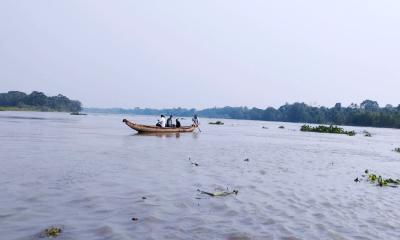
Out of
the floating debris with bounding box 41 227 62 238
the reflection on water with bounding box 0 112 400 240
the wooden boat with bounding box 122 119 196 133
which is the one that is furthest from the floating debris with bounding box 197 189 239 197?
the wooden boat with bounding box 122 119 196 133

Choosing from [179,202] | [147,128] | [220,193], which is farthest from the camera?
[147,128]

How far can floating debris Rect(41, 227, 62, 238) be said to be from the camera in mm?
9773

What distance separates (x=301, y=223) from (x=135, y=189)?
645 centimetres

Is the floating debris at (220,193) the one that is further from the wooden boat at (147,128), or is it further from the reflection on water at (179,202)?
the wooden boat at (147,128)

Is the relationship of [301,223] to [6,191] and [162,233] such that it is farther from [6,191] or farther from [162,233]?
[6,191]

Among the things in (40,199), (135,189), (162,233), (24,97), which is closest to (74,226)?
(162,233)

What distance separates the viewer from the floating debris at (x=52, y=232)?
977 centimetres

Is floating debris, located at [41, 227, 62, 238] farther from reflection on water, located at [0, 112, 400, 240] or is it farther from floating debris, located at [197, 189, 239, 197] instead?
floating debris, located at [197, 189, 239, 197]

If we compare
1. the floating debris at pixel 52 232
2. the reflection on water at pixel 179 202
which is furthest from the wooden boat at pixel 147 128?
the floating debris at pixel 52 232

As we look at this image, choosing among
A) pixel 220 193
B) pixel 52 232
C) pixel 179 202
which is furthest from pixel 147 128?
pixel 52 232

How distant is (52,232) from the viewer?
985 cm

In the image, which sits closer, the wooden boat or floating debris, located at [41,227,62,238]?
floating debris, located at [41,227,62,238]

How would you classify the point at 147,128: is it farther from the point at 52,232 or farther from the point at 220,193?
the point at 52,232

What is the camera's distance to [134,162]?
80.8 feet
